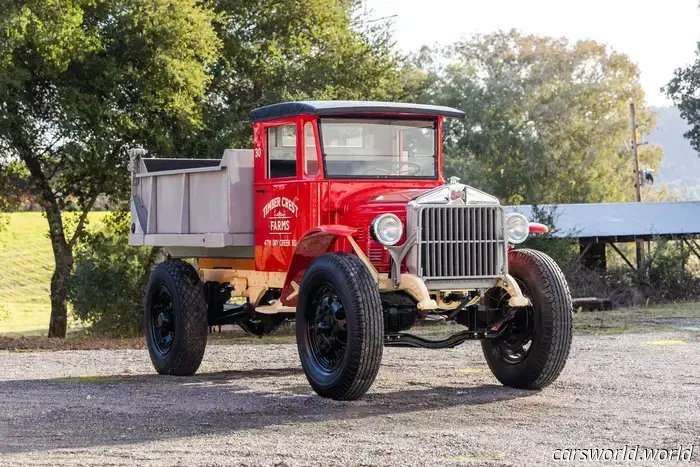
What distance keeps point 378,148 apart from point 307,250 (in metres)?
1.26

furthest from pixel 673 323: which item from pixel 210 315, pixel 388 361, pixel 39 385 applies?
pixel 39 385

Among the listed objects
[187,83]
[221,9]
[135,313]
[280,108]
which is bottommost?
[135,313]

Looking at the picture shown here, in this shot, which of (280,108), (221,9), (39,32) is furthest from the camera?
(221,9)

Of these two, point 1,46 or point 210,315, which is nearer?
point 210,315

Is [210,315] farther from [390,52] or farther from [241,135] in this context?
[390,52]

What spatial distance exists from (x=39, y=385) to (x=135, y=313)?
79.5 feet

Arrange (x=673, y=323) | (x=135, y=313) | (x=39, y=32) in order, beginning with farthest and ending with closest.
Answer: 1. (x=135, y=313)
2. (x=39, y=32)
3. (x=673, y=323)

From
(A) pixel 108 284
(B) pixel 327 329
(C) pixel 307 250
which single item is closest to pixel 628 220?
(A) pixel 108 284

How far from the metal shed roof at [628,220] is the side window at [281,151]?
23.0 metres

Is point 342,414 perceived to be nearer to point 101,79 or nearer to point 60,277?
point 101,79

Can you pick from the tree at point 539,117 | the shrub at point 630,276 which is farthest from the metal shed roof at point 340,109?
the tree at point 539,117

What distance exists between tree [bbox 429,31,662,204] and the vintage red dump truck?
1722 inches

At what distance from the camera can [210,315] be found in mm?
12508

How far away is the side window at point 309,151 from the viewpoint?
10.5 m
